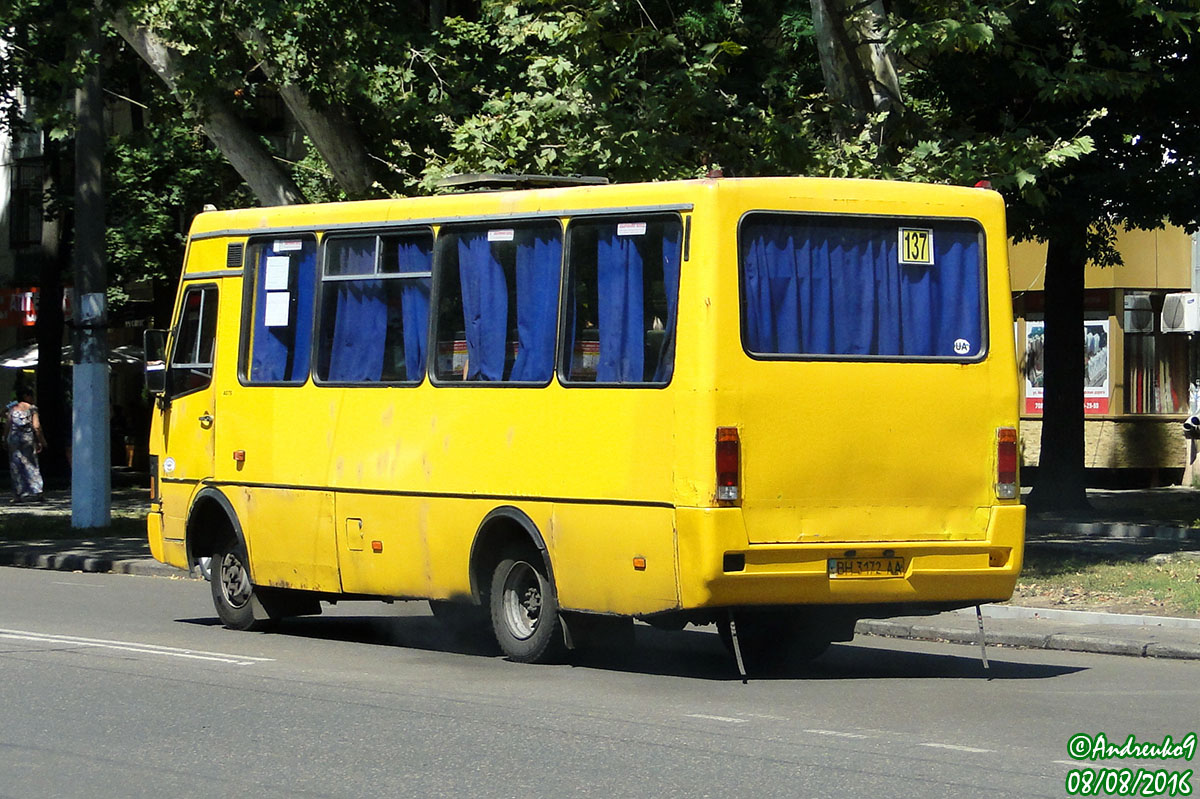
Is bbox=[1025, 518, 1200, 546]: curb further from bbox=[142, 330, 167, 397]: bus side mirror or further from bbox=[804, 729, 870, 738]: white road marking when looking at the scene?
bbox=[804, 729, 870, 738]: white road marking

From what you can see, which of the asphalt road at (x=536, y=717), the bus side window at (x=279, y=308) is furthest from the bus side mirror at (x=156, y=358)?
the asphalt road at (x=536, y=717)

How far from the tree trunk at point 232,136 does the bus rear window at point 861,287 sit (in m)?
12.4

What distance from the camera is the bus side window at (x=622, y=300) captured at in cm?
1102

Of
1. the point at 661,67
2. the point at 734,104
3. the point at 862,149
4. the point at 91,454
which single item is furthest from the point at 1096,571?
the point at 91,454

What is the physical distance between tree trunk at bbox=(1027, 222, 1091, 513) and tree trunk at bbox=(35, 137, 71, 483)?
65.2ft

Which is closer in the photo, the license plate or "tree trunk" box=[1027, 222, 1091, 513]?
the license plate

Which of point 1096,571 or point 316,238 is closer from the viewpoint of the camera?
point 316,238

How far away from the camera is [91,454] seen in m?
23.7

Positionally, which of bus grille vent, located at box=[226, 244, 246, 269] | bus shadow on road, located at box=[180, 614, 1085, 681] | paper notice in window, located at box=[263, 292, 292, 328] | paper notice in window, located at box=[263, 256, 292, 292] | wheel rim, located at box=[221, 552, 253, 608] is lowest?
bus shadow on road, located at box=[180, 614, 1085, 681]

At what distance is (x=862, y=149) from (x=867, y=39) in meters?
2.09

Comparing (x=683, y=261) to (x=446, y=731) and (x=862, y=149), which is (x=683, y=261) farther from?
(x=862, y=149)

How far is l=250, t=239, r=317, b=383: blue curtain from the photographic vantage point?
1342 cm

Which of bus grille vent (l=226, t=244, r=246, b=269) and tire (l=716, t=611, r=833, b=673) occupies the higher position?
bus grille vent (l=226, t=244, r=246, b=269)

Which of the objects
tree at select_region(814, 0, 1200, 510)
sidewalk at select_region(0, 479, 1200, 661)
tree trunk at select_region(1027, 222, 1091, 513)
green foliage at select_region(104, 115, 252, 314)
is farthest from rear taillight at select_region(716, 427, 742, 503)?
green foliage at select_region(104, 115, 252, 314)
